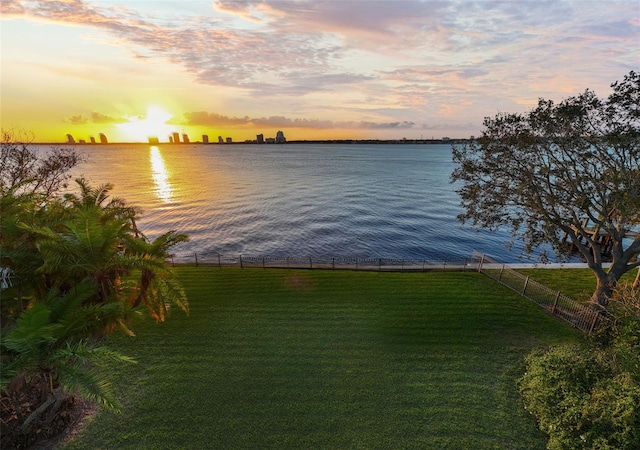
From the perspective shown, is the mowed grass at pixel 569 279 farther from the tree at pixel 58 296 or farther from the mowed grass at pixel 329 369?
the tree at pixel 58 296

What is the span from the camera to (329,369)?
12555 mm

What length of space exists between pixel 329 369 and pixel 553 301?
46.4 feet

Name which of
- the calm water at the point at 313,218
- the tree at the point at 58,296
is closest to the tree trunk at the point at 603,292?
the tree at the point at 58,296

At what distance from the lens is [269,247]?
4244 centimetres

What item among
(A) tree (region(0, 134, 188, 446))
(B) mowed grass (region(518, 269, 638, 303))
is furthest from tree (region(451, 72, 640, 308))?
(A) tree (region(0, 134, 188, 446))

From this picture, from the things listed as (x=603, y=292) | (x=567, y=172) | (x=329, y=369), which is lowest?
(x=329, y=369)

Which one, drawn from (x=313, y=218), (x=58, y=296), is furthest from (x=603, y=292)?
(x=313, y=218)

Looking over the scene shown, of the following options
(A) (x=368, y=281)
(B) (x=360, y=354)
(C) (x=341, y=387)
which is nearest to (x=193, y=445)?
(C) (x=341, y=387)

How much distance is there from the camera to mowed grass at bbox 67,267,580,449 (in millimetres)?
9812

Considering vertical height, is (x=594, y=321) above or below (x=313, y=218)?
above

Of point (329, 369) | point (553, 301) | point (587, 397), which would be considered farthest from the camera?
point (553, 301)

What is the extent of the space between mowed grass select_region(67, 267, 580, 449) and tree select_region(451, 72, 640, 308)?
507cm

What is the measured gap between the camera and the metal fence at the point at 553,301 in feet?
52.1

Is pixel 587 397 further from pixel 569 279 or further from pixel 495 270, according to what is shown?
pixel 569 279
